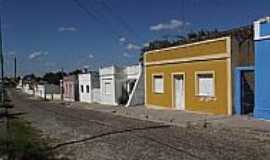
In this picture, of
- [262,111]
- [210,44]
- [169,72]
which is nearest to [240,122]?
[262,111]

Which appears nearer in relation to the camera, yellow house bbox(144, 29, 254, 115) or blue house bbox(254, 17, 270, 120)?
blue house bbox(254, 17, 270, 120)

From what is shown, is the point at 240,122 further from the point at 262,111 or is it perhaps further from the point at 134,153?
the point at 134,153

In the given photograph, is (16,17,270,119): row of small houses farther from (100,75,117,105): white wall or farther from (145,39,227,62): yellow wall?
(100,75,117,105): white wall

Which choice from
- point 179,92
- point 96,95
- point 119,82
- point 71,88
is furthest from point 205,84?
point 71,88

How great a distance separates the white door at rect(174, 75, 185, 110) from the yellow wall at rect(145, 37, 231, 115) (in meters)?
0.46

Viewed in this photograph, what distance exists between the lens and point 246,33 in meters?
24.3

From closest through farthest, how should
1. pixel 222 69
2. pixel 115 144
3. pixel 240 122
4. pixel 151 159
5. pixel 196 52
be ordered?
pixel 151 159 → pixel 115 144 → pixel 240 122 → pixel 222 69 → pixel 196 52

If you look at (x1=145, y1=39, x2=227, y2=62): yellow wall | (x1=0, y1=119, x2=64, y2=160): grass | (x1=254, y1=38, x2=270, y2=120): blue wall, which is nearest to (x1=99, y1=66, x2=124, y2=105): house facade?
(x1=145, y1=39, x2=227, y2=62): yellow wall

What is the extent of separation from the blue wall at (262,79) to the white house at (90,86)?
1262 inches

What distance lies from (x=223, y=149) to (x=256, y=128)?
15.6 feet

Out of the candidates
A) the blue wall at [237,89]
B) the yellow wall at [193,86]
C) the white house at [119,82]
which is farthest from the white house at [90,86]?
the blue wall at [237,89]

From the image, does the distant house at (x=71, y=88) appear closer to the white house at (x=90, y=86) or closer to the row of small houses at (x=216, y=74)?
the white house at (x=90, y=86)

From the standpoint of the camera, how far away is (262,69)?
787 inches

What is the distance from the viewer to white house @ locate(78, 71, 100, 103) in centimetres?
5278
